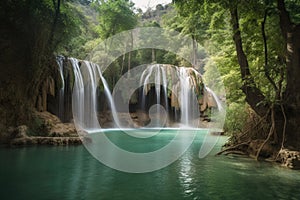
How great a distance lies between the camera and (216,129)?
703 inches

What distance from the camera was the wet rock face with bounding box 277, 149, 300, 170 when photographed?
6.79 metres

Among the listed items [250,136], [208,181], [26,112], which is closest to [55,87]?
[26,112]

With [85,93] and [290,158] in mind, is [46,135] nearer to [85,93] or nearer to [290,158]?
[85,93]

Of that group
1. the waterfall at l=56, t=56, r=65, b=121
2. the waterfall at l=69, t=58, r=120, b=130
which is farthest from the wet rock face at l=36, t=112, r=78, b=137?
the waterfall at l=69, t=58, r=120, b=130

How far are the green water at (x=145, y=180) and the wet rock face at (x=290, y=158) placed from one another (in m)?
0.29

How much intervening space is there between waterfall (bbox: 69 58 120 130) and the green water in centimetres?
998

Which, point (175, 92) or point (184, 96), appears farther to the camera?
point (175, 92)

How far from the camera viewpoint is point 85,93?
62.7 feet

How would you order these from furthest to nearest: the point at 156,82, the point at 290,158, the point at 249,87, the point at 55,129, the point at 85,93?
the point at 156,82 < the point at 85,93 < the point at 55,129 < the point at 249,87 < the point at 290,158

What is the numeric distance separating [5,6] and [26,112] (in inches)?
197

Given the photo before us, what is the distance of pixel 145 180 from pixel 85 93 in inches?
566

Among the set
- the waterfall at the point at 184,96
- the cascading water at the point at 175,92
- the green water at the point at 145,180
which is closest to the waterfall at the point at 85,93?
the cascading water at the point at 175,92

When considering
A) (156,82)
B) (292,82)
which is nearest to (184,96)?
(156,82)

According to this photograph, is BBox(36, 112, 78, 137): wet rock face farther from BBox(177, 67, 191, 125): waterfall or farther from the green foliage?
the green foliage
